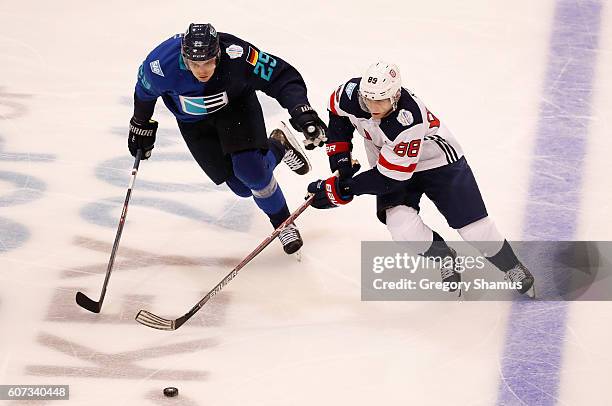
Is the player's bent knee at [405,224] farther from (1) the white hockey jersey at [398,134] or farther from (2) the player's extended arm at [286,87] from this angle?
(2) the player's extended arm at [286,87]

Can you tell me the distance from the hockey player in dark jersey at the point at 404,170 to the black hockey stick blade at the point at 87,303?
1.06m

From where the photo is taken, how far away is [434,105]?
260 inches

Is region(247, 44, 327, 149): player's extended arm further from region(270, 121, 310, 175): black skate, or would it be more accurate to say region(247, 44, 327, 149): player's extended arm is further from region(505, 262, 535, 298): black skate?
region(505, 262, 535, 298): black skate

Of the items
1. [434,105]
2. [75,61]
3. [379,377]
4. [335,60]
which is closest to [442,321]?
[379,377]

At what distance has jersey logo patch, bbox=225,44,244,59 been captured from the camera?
5.03 meters

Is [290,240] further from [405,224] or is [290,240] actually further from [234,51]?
[234,51]

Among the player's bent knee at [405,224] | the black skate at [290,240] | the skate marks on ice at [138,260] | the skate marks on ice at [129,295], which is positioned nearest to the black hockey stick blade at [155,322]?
the skate marks on ice at [129,295]

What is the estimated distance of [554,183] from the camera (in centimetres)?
593

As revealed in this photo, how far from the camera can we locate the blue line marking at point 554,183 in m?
4.69

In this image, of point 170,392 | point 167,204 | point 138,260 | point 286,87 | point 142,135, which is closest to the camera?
point 170,392

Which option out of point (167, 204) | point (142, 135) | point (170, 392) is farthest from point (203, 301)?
point (167, 204)

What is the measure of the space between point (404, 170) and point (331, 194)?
1.24 feet

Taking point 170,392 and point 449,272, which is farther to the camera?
point 449,272

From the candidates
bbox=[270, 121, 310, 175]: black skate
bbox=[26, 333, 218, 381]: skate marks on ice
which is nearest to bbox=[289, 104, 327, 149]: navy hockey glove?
bbox=[270, 121, 310, 175]: black skate
